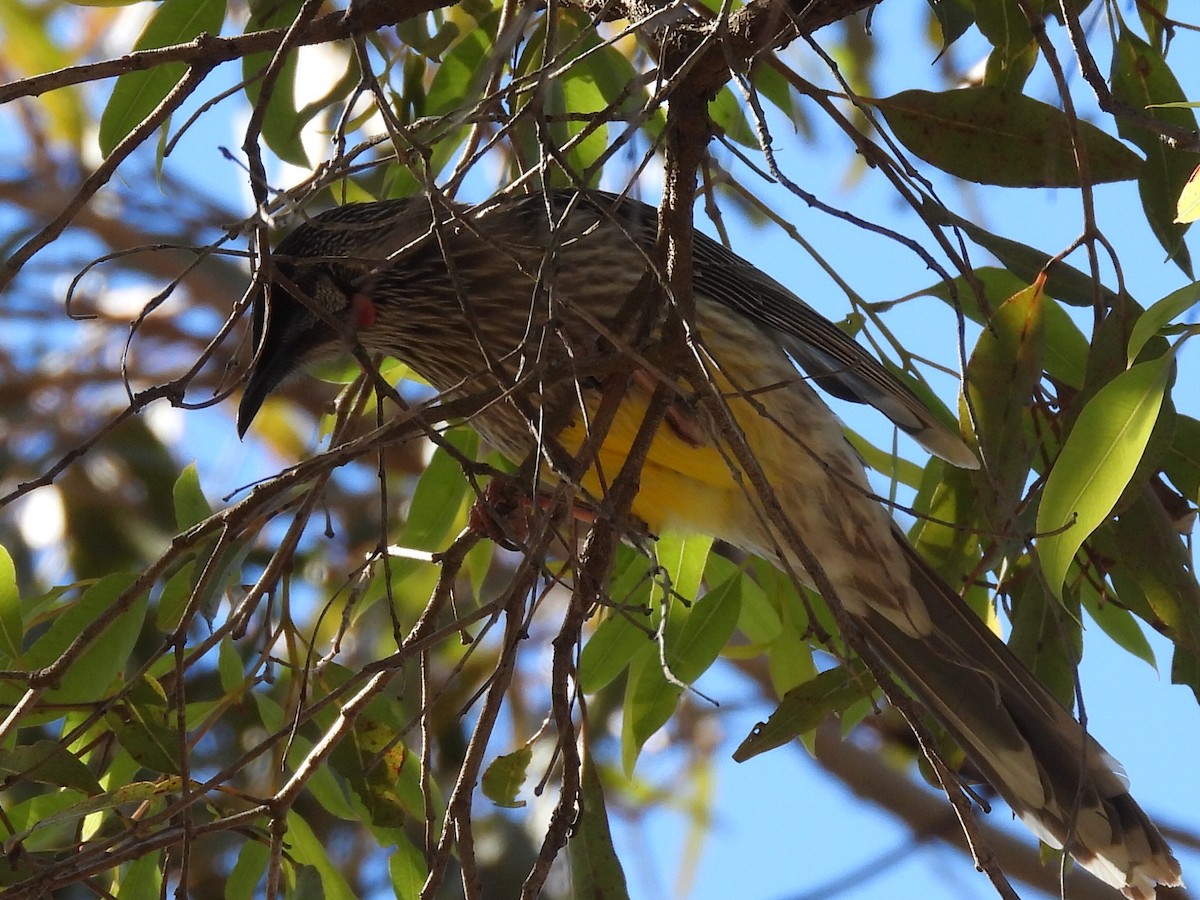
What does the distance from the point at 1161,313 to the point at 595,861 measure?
98 cm

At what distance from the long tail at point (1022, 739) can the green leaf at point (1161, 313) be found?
2.43 ft

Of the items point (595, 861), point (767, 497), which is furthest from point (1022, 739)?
point (767, 497)

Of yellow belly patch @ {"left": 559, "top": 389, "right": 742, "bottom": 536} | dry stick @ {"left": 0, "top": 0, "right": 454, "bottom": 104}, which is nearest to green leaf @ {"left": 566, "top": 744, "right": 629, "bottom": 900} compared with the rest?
yellow belly patch @ {"left": 559, "top": 389, "right": 742, "bottom": 536}

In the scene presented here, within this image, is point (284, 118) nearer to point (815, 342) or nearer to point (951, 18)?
point (815, 342)

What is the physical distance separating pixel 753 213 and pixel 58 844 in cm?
181

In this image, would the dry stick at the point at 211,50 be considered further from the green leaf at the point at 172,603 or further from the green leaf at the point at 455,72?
the green leaf at the point at 172,603

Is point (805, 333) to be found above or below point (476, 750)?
above

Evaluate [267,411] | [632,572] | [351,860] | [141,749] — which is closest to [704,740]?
[351,860]

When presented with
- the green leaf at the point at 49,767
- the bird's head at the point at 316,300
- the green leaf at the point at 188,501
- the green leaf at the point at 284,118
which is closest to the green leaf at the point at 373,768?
the green leaf at the point at 49,767

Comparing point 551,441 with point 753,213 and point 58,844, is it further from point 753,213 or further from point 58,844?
point 58,844

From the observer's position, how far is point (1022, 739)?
247 centimetres

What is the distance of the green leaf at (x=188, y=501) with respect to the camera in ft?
7.41

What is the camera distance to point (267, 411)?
5.24 m

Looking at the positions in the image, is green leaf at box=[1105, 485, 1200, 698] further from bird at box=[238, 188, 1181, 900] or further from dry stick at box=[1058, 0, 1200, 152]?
dry stick at box=[1058, 0, 1200, 152]
